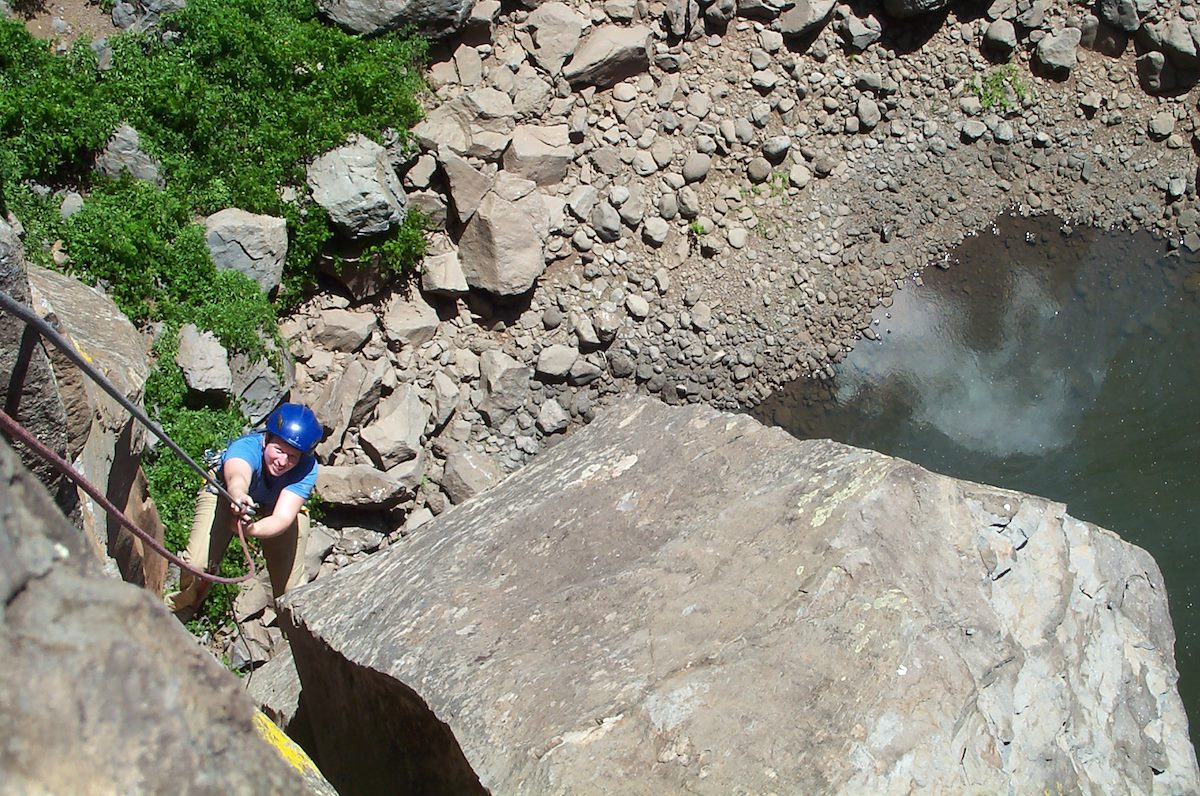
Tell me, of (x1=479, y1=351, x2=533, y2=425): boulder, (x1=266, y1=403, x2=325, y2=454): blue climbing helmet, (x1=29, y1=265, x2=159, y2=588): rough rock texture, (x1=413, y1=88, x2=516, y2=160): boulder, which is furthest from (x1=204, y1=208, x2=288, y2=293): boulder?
(x1=266, y1=403, x2=325, y2=454): blue climbing helmet

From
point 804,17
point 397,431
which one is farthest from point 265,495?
point 804,17

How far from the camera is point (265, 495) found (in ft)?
15.6

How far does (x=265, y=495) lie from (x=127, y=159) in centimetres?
273

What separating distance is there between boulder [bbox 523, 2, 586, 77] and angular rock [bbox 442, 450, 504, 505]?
307 centimetres

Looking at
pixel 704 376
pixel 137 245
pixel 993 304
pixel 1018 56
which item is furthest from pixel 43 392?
pixel 1018 56

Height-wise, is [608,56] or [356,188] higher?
[356,188]

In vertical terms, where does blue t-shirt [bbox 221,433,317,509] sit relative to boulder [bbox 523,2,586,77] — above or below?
below

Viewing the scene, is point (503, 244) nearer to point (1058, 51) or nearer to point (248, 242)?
point (248, 242)

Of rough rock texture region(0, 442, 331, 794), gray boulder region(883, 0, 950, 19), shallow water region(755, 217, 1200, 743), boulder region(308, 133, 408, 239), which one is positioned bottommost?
shallow water region(755, 217, 1200, 743)

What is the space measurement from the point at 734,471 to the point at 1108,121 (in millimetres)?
6716

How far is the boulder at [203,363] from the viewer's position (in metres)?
5.77

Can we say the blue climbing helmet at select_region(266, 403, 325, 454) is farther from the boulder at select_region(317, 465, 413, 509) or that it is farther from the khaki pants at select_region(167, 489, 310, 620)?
the boulder at select_region(317, 465, 413, 509)

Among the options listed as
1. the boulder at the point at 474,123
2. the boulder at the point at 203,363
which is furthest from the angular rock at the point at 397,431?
the boulder at the point at 474,123

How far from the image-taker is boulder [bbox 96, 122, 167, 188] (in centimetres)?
604
